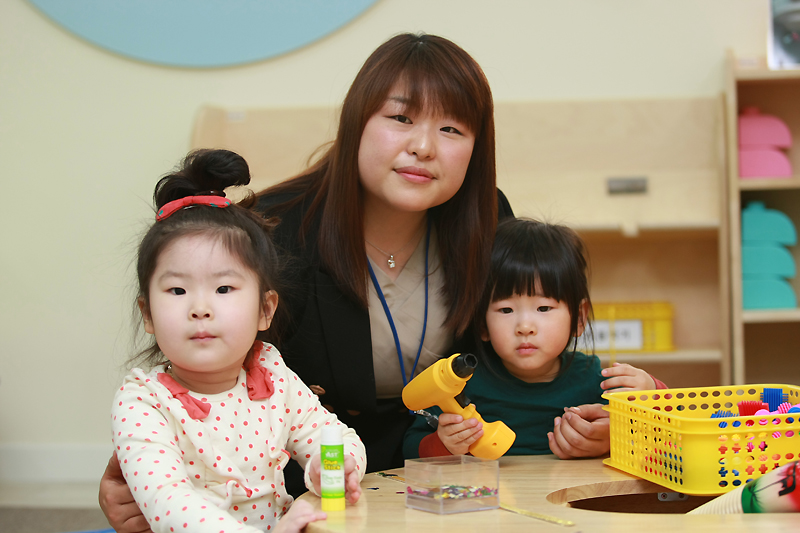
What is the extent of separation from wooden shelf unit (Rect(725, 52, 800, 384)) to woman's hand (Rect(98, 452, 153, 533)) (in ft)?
6.92

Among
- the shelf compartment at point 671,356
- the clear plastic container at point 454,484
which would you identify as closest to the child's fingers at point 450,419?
the clear plastic container at point 454,484

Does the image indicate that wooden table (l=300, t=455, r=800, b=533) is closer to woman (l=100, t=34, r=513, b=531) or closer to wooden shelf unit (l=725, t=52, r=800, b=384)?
woman (l=100, t=34, r=513, b=531)

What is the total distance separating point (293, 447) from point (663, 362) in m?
1.97

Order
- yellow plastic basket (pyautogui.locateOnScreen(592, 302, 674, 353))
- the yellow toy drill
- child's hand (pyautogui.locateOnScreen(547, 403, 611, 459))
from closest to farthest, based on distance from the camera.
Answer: the yellow toy drill
child's hand (pyautogui.locateOnScreen(547, 403, 611, 459))
yellow plastic basket (pyautogui.locateOnScreen(592, 302, 674, 353))

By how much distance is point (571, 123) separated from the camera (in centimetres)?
286

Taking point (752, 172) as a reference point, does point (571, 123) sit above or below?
above

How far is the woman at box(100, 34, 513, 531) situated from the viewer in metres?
1.33

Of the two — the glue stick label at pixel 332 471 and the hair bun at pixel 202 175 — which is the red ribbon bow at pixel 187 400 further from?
the hair bun at pixel 202 175

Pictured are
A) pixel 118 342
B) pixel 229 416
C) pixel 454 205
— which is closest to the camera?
pixel 229 416

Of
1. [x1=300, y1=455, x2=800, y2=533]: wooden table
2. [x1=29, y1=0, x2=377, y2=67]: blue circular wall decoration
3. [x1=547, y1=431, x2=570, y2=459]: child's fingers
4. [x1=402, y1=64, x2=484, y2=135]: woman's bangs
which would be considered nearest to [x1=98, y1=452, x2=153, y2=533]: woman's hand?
[x1=300, y1=455, x2=800, y2=533]: wooden table

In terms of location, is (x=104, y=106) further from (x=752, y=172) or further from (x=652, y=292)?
(x=752, y=172)

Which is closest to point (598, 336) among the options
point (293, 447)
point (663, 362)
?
point (663, 362)

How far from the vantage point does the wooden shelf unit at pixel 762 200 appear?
253cm

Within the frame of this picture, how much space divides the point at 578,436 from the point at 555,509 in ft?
1.13
